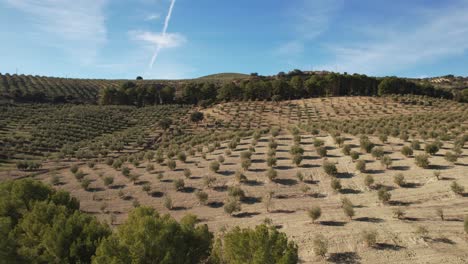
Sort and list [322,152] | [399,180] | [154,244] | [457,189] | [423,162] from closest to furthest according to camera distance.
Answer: [154,244] → [457,189] → [399,180] → [423,162] → [322,152]

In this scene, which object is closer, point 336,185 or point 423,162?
point 336,185

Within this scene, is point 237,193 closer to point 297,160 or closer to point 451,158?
point 297,160

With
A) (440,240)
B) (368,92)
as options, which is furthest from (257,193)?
(368,92)

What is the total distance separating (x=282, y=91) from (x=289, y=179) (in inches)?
2205

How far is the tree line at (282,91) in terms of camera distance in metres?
77.7

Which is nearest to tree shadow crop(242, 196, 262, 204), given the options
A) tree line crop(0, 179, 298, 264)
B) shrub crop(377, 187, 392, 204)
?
shrub crop(377, 187, 392, 204)

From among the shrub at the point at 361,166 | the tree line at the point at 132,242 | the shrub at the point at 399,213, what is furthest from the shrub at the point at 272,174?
the tree line at the point at 132,242

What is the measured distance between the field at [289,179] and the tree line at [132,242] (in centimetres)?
422

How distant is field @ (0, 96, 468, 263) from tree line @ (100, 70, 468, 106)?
2767cm

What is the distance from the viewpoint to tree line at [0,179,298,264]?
32.8ft

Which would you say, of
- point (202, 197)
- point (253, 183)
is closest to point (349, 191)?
point (253, 183)

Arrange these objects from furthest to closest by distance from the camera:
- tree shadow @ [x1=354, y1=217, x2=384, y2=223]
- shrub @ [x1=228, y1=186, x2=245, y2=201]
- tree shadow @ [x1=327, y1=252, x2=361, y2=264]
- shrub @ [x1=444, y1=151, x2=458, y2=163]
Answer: shrub @ [x1=444, y1=151, x2=458, y2=163] → shrub @ [x1=228, y1=186, x2=245, y2=201] → tree shadow @ [x1=354, y1=217, x2=384, y2=223] → tree shadow @ [x1=327, y1=252, x2=361, y2=264]

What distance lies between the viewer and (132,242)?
411 inches

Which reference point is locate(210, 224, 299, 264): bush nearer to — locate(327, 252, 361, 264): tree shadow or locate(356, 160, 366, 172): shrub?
locate(327, 252, 361, 264): tree shadow
